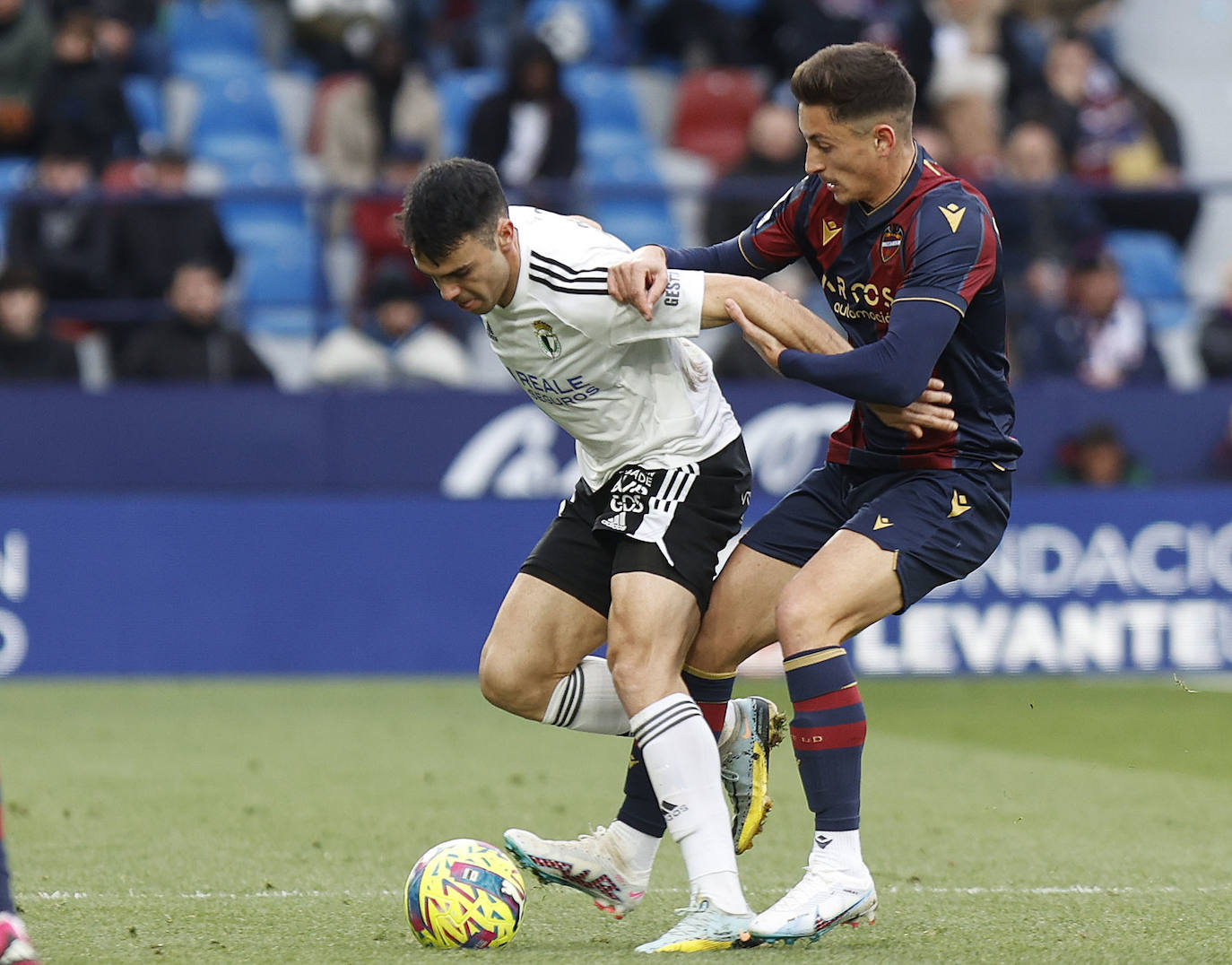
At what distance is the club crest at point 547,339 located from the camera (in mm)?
4910

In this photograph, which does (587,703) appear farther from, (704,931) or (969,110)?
(969,110)

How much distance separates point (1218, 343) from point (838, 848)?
28.0ft

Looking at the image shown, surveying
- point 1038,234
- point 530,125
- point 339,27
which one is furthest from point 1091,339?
point 339,27

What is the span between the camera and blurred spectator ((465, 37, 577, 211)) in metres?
13.2

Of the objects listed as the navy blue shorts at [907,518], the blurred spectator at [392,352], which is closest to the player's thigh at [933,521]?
the navy blue shorts at [907,518]

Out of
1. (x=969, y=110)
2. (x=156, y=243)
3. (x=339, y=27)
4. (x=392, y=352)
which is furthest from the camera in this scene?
(x=339, y=27)

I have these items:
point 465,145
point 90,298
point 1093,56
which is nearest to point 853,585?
point 90,298

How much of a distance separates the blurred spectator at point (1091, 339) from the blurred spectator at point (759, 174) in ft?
6.31

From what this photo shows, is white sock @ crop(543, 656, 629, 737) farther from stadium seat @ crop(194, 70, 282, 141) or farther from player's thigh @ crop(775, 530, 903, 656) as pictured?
stadium seat @ crop(194, 70, 282, 141)

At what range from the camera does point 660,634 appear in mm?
4855

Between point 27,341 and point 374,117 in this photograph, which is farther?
point 374,117

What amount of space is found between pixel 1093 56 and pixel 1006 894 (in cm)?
1129

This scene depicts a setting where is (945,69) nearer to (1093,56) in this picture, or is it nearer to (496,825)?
(1093,56)

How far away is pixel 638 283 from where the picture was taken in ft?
15.7
